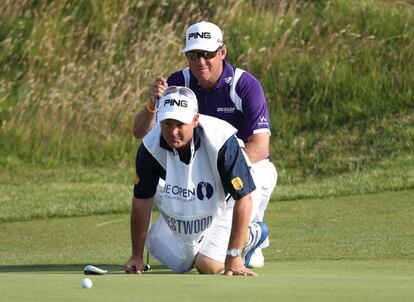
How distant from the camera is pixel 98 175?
16656 mm

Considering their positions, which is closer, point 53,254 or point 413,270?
point 413,270

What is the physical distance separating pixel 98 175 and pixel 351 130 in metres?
3.59

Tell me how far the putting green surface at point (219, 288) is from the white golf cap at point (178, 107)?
1.12 metres

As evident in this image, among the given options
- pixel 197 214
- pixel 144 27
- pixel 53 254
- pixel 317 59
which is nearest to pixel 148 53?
pixel 144 27

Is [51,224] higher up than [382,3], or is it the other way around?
[382,3]

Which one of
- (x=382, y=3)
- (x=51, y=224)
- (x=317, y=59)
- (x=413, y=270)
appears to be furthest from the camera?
(x=382, y=3)

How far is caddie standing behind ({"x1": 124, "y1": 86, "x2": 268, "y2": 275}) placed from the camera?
7.78 metres

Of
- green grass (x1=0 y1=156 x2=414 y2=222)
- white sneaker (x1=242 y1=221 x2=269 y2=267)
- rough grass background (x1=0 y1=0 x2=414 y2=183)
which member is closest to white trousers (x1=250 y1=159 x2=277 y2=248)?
white sneaker (x1=242 y1=221 x2=269 y2=267)

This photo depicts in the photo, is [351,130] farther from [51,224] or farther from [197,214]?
[197,214]

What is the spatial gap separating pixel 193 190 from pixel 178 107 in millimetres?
749

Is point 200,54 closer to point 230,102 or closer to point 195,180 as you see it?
point 230,102

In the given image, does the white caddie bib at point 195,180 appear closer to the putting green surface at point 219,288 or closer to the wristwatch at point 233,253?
the wristwatch at point 233,253

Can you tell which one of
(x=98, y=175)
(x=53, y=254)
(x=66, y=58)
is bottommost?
(x=53, y=254)

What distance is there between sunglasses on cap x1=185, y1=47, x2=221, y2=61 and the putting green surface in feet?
8.52
